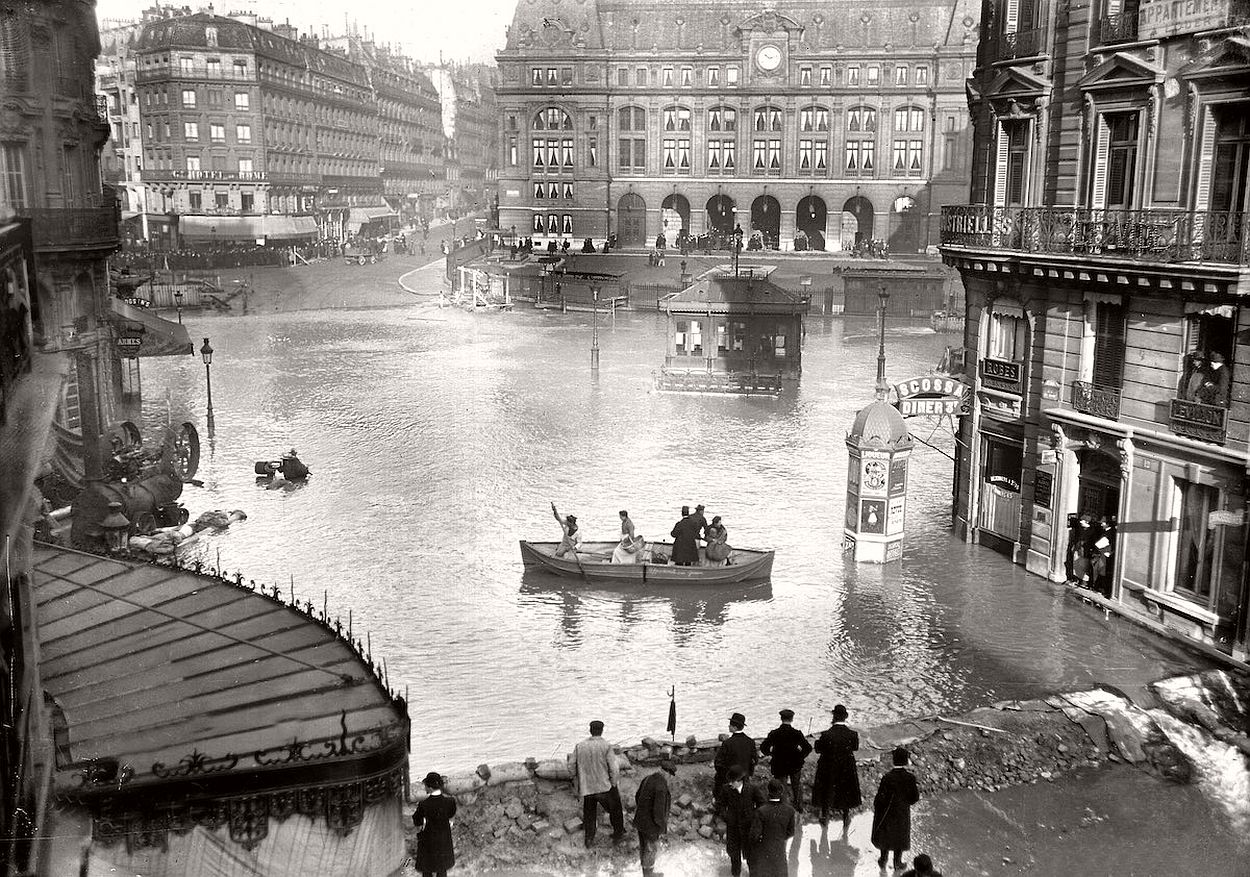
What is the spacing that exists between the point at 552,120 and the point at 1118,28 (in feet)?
272

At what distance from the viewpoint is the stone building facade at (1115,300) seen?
2095cm

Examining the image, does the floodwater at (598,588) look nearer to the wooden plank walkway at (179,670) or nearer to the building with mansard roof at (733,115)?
the wooden plank walkway at (179,670)

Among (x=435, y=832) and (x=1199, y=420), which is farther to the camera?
(x=1199, y=420)

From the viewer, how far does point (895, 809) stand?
13.2 meters

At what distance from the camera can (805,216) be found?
109 metres

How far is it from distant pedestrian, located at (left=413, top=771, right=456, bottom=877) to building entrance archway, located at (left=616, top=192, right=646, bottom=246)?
92.3 meters

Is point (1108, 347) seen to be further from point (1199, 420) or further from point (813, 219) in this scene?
point (813, 219)

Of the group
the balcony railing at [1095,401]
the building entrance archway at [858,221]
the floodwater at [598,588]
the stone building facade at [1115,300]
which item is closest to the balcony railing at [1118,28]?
the stone building facade at [1115,300]

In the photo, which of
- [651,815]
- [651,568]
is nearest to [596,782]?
[651,815]

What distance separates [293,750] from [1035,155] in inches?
896

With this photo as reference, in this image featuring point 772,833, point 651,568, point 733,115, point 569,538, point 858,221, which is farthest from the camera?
point 858,221

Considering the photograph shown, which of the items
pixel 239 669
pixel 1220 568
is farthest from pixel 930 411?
A: pixel 239 669

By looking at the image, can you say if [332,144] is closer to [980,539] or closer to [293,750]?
[980,539]

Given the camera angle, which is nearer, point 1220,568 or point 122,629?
point 122,629
